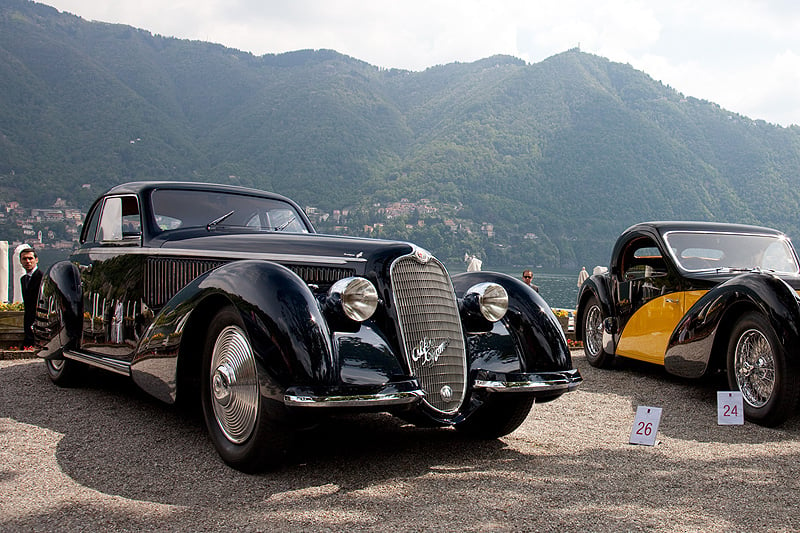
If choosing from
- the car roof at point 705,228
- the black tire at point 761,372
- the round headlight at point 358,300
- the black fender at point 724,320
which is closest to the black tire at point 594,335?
the car roof at point 705,228

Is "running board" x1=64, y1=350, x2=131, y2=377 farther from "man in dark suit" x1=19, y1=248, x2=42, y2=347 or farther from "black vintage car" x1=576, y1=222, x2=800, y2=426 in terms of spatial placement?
"black vintage car" x1=576, y1=222, x2=800, y2=426

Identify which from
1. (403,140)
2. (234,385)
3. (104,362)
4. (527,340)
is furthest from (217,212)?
(403,140)

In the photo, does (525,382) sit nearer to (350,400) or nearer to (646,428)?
(350,400)

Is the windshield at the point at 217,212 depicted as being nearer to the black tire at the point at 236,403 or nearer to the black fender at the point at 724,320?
the black tire at the point at 236,403

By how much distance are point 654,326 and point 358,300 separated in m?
4.93

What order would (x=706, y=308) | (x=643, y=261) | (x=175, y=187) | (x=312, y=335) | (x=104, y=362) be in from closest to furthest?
(x=312, y=335) → (x=104, y=362) → (x=175, y=187) → (x=706, y=308) → (x=643, y=261)

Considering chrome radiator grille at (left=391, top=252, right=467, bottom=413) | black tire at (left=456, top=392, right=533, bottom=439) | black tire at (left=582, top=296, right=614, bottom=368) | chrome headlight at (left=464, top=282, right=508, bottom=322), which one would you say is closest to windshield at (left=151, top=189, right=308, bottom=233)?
chrome radiator grille at (left=391, top=252, right=467, bottom=413)

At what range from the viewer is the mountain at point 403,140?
58.0 metres

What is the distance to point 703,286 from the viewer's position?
708 cm

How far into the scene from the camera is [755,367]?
229 inches

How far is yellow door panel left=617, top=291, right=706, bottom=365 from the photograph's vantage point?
7.30 metres

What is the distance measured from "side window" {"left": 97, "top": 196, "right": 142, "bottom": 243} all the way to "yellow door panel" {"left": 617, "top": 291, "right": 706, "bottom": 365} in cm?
533

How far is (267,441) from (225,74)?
109850 millimetres

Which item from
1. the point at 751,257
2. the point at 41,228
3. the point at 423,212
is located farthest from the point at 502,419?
the point at 423,212
